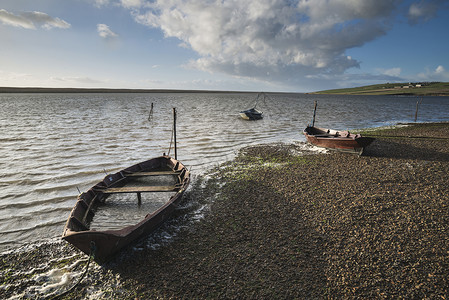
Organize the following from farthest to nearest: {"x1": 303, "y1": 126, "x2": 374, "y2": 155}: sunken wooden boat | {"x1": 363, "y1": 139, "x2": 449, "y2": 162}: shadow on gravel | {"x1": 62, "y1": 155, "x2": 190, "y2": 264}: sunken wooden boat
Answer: {"x1": 303, "y1": 126, "x2": 374, "y2": 155}: sunken wooden boat → {"x1": 363, "y1": 139, "x2": 449, "y2": 162}: shadow on gravel → {"x1": 62, "y1": 155, "x2": 190, "y2": 264}: sunken wooden boat

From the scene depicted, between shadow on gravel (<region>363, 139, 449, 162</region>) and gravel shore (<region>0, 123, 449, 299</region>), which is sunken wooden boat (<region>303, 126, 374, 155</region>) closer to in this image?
shadow on gravel (<region>363, 139, 449, 162</region>)

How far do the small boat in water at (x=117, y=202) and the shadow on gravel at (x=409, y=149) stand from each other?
1546 cm

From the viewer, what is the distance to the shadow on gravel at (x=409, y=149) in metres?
16.5

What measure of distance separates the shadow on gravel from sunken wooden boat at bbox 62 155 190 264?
52.2 feet

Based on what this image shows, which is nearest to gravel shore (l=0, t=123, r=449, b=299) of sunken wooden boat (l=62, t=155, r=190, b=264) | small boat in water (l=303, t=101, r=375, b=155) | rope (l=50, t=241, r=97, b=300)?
rope (l=50, t=241, r=97, b=300)

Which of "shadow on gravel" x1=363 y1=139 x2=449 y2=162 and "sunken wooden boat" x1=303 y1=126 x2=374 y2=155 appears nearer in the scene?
"shadow on gravel" x1=363 y1=139 x2=449 y2=162

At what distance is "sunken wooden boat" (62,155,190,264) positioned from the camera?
6.45 metres

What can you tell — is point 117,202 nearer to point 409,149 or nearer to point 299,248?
point 299,248

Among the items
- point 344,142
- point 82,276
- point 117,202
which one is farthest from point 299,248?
point 344,142

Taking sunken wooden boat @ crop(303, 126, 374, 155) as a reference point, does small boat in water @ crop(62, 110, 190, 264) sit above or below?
below

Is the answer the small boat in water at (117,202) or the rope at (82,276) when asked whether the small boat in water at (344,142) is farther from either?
the rope at (82,276)

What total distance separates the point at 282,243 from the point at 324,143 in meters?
14.7

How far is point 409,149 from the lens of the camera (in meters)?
18.6

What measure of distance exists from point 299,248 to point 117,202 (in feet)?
27.2
